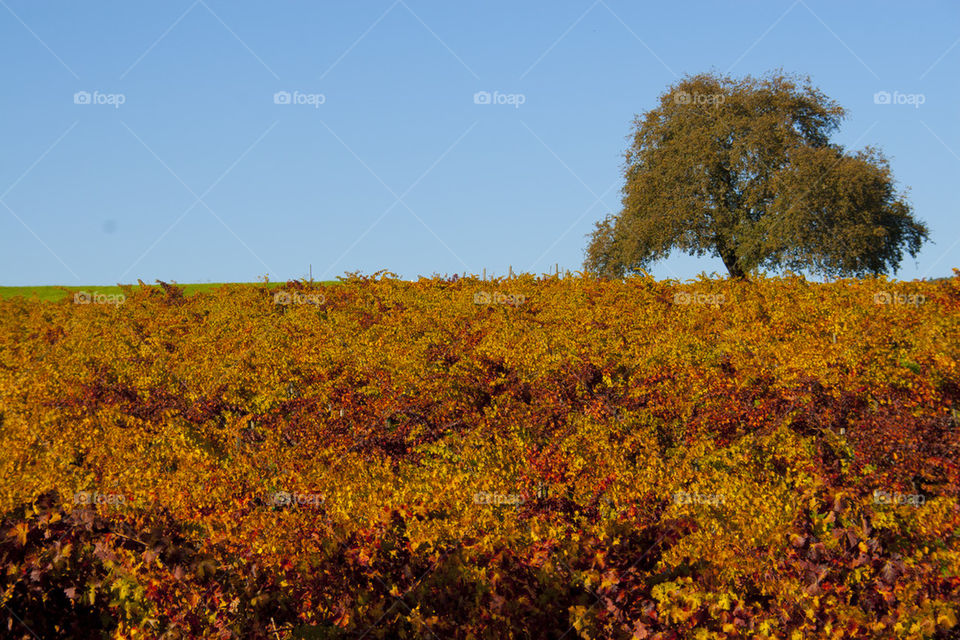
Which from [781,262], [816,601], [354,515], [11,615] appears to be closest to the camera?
[11,615]

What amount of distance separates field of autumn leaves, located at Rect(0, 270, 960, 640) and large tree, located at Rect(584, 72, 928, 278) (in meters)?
21.3

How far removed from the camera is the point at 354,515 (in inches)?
423

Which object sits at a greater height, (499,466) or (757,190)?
(757,190)

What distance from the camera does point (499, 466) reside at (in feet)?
51.1

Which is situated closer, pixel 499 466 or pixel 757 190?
pixel 499 466

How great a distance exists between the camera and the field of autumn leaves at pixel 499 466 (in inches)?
332

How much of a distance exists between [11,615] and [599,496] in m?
7.90

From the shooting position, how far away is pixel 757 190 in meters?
47.6

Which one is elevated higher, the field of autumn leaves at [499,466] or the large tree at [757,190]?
the large tree at [757,190]

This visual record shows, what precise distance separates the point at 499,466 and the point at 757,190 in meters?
36.0

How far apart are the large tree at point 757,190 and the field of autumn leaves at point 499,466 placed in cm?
2132

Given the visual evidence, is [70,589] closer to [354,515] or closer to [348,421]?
[354,515]

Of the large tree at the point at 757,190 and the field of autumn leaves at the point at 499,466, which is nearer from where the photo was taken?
the field of autumn leaves at the point at 499,466

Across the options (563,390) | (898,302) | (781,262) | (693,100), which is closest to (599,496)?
(563,390)
